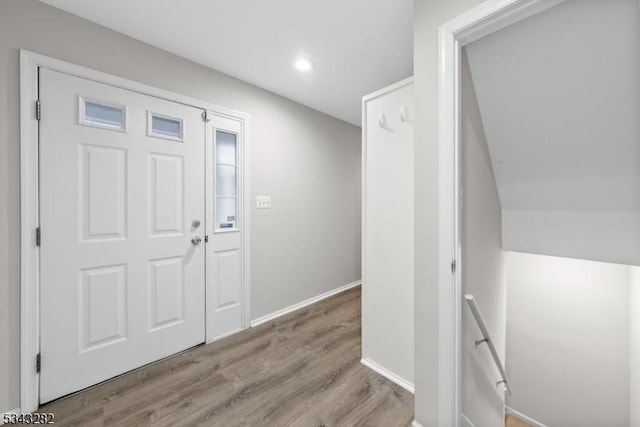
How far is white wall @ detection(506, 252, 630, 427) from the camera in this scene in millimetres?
2146

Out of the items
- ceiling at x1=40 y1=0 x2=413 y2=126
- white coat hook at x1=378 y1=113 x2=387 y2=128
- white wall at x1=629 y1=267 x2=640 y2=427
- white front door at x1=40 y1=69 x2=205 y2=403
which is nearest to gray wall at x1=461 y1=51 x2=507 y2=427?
white coat hook at x1=378 y1=113 x2=387 y2=128

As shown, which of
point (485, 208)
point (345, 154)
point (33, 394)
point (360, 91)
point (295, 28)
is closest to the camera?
point (33, 394)

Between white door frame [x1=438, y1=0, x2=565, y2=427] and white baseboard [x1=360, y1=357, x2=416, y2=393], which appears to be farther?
white baseboard [x1=360, y1=357, x2=416, y2=393]

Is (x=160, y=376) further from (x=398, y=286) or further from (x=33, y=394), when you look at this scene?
(x=398, y=286)

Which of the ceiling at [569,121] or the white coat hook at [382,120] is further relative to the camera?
the white coat hook at [382,120]

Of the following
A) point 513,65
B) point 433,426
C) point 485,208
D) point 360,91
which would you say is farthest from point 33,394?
point 360,91

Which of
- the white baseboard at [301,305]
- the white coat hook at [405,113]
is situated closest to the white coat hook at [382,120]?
the white coat hook at [405,113]

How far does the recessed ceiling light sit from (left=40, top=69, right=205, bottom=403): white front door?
985 millimetres

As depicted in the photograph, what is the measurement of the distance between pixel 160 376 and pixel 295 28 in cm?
268

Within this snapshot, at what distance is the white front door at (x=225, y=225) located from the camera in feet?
7.45

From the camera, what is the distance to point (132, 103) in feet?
6.03

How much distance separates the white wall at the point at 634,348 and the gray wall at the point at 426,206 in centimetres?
190

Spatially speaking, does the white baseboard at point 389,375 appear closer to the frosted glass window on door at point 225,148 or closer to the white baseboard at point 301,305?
the white baseboard at point 301,305

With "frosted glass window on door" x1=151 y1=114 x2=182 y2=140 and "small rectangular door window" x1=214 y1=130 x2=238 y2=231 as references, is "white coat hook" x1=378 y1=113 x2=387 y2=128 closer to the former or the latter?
"small rectangular door window" x1=214 y1=130 x2=238 y2=231
